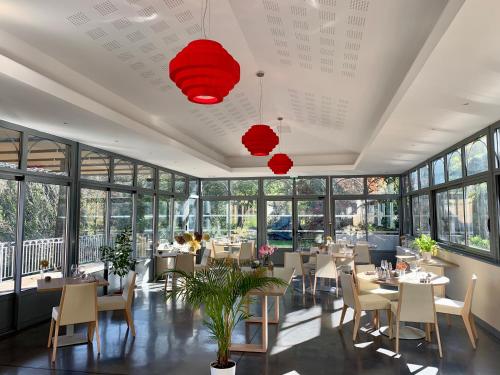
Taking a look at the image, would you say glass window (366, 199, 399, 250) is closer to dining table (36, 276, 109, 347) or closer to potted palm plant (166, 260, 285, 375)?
dining table (36, 276, 109, 347)

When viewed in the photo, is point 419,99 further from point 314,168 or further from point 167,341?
point 314,168

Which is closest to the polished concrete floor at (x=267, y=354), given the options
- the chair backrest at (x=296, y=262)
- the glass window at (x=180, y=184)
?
the chair backrest at (x=296, y=262)

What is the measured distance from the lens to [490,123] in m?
5.69

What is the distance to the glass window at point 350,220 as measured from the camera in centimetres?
1277

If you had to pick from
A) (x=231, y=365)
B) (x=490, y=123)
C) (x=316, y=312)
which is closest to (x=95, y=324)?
(x=231, y=365)

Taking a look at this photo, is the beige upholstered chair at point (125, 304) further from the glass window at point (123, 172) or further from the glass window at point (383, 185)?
the glass window at point (383, 185)

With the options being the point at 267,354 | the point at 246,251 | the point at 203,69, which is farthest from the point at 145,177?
the point at 203,69

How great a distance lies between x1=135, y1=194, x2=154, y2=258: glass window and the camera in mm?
9664

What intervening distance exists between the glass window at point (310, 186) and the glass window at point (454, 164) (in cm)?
548

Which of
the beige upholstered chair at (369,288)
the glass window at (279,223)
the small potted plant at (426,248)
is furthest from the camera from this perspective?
the glass window at (279,223)

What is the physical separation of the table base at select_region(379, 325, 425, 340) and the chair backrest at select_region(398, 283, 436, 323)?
0.63m

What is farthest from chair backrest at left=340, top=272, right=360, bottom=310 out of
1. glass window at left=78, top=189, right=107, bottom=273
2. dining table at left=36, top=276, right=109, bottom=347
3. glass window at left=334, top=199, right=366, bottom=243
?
glass window at left=334, top=199, right=366, bottom=243

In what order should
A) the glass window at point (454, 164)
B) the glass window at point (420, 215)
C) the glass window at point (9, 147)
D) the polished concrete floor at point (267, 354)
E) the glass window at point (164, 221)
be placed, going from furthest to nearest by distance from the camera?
the glass window at point (164, 221) < the glass window at point (420, 215) < the glass window at point (454, 164) < the glass window at point (9, 147) < the polished concrete floor at point (267, 354)

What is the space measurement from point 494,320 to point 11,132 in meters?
7.67
